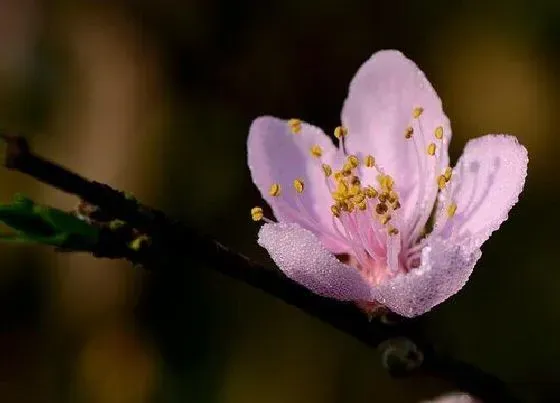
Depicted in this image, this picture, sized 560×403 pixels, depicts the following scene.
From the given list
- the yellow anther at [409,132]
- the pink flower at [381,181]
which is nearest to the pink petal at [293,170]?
the pink flower at [381,181]

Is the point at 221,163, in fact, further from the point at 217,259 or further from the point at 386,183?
the point at 217,259

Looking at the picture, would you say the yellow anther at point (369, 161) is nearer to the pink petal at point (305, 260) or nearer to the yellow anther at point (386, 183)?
the yellow anther at point (386, 183)

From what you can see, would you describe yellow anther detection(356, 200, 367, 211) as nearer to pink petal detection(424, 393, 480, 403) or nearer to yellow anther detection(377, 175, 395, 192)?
yellow anther detection(377, 175, 395, 192)

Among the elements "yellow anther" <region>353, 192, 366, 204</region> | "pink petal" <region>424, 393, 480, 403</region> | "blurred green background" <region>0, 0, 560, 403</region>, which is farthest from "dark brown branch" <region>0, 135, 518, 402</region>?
"blurred green background" <region>0, 0, 560, 403</region>

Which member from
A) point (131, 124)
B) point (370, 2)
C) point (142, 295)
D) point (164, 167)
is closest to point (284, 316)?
point (142, 295)

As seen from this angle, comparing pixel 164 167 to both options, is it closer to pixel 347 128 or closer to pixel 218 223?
pixel 218 223

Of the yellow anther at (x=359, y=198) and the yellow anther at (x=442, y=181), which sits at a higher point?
the yellow anther at (x=442, y=181)

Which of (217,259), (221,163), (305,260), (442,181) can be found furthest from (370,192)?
(221,163)
